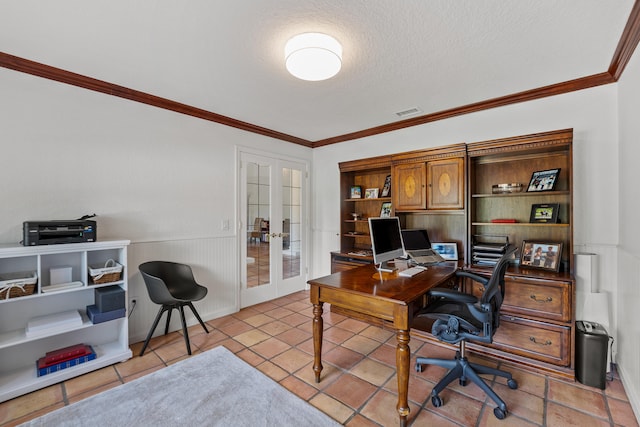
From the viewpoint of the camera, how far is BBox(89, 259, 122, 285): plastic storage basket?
7.98 feet

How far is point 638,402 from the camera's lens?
183 centimetres

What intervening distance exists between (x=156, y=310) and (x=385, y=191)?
122 inches


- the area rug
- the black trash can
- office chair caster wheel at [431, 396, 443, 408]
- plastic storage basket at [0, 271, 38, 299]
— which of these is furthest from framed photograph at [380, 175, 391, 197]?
plastic storage basket at [0, 271, 38, 299]

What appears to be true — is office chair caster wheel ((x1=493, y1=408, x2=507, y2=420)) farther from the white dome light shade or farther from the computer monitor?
the white dome light shade

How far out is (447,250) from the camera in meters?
3.19

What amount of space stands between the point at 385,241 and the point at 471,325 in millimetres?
903

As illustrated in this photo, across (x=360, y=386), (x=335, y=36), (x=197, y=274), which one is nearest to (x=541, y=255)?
(x=360, y=386)

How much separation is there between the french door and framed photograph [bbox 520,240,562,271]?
3.03 m

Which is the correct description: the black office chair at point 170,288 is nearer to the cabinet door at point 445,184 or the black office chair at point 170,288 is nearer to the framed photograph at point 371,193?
the framed photograph at point 371,193

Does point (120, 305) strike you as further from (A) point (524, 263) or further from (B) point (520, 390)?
(A) point (524, 263)

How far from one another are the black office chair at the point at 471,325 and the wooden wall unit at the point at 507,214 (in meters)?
0.44

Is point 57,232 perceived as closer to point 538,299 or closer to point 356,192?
point 356,192

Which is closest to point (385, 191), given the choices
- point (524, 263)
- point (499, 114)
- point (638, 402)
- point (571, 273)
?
point (499, 114)

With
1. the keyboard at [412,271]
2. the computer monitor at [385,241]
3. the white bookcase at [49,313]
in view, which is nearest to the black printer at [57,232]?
the white bookcase at [49,313]
